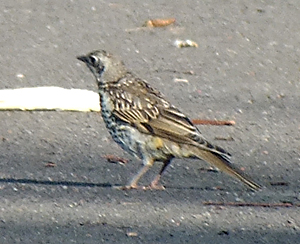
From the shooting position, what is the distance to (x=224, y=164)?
678 centimetres

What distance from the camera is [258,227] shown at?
6293 mm

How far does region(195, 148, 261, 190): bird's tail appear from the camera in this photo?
6.66 meters

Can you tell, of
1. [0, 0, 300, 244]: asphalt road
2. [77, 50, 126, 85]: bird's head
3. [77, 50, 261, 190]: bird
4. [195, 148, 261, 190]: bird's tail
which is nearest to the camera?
[0, 0, 300, 244]: asphalt road

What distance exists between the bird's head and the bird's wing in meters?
0.08

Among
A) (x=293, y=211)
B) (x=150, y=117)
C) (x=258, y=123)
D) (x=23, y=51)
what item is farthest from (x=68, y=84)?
(x=293, y=211)

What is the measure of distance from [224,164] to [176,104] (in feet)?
7.66

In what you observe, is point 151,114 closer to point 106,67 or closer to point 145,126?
point 145,126

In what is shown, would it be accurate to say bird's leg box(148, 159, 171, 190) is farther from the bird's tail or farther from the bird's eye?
the bird's eye

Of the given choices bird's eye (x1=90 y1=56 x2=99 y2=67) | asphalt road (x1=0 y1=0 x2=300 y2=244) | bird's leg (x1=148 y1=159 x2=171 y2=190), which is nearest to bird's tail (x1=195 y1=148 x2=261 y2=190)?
asphalt road (x1=0 y1=0 x2=300 y2=244)

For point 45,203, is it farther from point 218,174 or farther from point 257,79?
point 257,79

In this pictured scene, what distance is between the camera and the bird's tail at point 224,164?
21.9 feet

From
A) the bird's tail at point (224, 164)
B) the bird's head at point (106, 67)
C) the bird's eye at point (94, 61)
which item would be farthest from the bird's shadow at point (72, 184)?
the bird's eye at point (94, 61)

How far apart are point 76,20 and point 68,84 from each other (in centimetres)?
212

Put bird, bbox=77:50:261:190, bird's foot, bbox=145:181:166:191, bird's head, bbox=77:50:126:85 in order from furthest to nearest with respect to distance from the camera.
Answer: bird's head, bbox=77:50:126:85, bird's foot, bbox=145:181:166:191, bird, bbox=77:50:261:190
